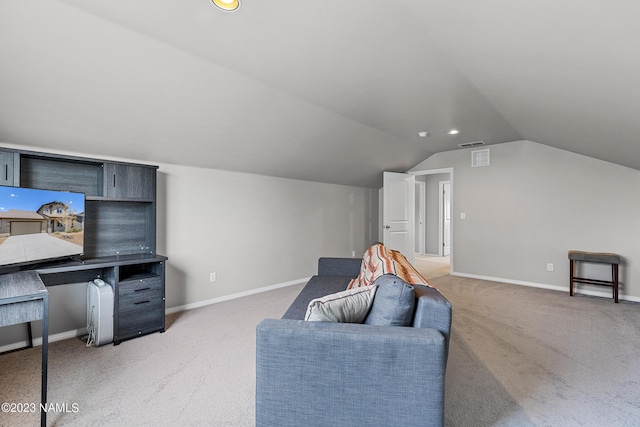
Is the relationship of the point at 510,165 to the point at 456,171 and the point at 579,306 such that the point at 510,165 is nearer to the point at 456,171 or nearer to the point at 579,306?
the point at 456,171

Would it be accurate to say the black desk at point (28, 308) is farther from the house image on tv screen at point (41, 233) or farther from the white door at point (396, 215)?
the white door at point (396, 215)

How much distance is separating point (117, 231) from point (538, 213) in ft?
18.5

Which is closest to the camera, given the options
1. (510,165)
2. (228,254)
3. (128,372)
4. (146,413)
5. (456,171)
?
(146,413)

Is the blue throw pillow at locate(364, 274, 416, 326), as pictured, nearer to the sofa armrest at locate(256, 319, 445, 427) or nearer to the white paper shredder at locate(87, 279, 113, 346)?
the sofa armrest at locate(256, 319, 445, 427)

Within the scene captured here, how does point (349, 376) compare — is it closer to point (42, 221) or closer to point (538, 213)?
point (42, 221)

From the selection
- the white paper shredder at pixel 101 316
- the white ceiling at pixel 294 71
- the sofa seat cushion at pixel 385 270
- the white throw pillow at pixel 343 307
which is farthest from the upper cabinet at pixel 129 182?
the white throw pillow at pixel 343 307

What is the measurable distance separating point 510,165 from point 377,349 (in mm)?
4804

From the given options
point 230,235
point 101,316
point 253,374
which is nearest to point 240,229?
point 230,235

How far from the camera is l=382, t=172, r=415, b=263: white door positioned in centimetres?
568

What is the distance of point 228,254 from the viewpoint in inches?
162

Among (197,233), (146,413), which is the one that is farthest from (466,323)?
(197,233)

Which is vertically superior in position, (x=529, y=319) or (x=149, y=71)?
(x=149, y=71)

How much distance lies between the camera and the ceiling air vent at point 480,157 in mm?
5270

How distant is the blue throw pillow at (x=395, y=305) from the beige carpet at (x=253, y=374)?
36 cm
